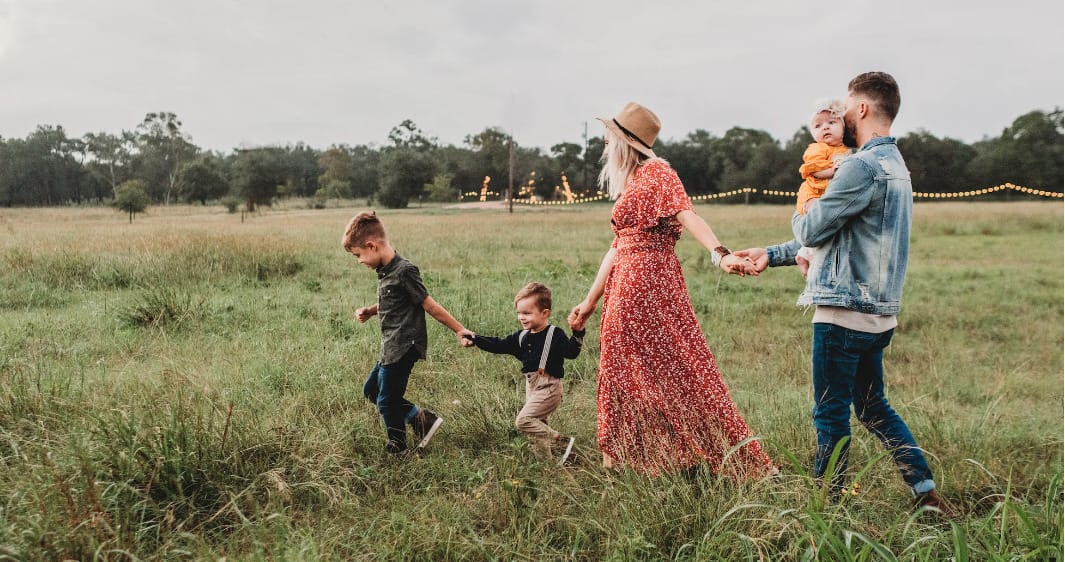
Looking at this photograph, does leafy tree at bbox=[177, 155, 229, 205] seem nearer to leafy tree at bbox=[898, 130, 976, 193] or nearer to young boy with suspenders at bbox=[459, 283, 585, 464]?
young boy with suspenders at bbox=[459, 283, 585, 464]

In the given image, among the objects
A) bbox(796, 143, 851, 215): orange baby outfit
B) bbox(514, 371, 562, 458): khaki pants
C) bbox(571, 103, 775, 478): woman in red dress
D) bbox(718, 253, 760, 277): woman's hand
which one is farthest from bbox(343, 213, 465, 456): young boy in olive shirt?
bbox(796, 143, 851, 215): orange baby outfit

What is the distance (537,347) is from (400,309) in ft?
2.70

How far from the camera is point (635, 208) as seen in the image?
3426 mm

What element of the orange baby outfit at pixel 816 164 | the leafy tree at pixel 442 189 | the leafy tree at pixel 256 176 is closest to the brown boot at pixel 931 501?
the orange baby outfit at pixel 816 164

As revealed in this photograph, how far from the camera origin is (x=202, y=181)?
4197 cm

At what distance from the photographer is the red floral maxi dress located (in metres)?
3.45

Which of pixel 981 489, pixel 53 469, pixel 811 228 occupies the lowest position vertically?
pixel 981 489

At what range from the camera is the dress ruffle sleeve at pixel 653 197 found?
3352 mm

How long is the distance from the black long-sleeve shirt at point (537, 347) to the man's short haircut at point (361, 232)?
2.66 feet

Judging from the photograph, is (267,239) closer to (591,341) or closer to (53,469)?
(591,341)

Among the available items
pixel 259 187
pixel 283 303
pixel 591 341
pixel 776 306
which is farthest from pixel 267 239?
pixel 259 187

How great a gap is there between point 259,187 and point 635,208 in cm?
4450

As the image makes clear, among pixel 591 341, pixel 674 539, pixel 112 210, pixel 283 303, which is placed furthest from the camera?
pixel 112 210

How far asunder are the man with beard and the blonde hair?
0.87m
